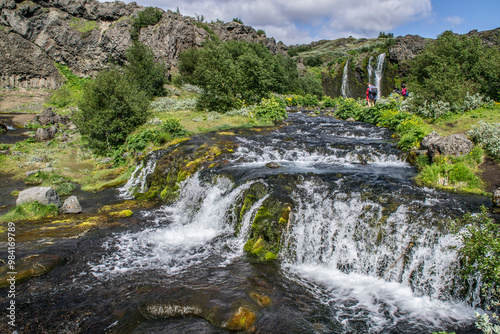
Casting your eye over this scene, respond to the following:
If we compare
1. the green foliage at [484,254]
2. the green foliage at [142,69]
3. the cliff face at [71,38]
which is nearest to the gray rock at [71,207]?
the green foliage at [484,254]

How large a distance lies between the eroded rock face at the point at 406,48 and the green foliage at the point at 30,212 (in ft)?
204

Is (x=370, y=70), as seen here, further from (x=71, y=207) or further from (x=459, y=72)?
(x=71, y=207)

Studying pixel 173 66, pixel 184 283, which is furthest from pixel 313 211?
pixel 173 66

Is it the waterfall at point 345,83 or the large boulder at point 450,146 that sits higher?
the waterfall at point 345,83

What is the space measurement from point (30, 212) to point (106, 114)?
486 inches

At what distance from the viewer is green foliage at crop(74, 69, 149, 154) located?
22375 millimetres

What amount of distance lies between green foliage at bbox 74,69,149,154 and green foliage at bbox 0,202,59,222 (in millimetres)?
10726

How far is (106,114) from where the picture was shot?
2264 cm

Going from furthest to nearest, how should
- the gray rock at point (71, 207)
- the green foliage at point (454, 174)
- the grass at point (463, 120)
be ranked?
the grass at point (463, 120) < the gray rock at point (71, 207) < the green foliage at point (454, 174)

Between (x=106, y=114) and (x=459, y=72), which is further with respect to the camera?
(x=106, y=114)

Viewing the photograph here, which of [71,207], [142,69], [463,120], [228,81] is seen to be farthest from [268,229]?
[142,69]

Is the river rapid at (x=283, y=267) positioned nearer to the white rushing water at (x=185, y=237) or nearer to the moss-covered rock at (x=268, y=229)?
the white rushing water at (x=185, y=237)

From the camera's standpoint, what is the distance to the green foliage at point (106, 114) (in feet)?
73.4

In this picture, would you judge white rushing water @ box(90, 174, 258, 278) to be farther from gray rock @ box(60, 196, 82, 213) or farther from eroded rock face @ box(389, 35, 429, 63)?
eroded rock face @ box(389, 35, 429, 63)
